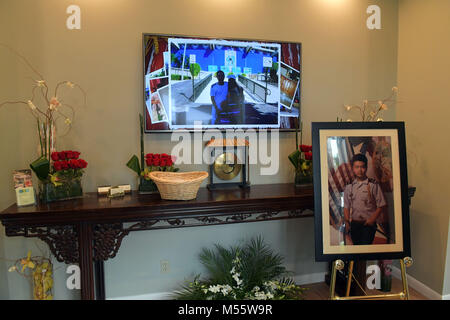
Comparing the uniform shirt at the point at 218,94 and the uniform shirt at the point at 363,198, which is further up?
the uniform shirt at the point at 218,94

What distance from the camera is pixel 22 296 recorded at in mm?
2227

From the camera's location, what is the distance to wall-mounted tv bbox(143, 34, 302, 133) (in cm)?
232

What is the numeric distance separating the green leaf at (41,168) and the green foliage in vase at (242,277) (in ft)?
4.28

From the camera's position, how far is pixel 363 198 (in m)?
2.00

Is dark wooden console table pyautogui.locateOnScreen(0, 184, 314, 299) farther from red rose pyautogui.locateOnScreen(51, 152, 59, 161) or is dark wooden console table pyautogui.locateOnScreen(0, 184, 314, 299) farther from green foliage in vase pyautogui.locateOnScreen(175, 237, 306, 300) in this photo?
green foliage in vase pyautogui.locateOnScreen(175, 237, 306, 300)

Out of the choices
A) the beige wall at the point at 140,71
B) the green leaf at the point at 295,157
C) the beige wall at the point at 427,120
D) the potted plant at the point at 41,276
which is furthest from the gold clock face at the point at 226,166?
the beige wall at the point at 427,120

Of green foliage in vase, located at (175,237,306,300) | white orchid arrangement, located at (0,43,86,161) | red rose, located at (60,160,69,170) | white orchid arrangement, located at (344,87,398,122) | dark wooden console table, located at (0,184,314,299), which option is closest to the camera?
dark wooden console table, located at (0,184,314,299)

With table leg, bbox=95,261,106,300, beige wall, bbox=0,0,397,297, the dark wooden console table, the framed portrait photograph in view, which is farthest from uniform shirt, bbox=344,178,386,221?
table leg, bbox=95,261,106,300

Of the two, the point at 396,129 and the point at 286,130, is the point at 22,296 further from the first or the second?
the point at 396,129

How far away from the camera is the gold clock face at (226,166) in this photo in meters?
2.40

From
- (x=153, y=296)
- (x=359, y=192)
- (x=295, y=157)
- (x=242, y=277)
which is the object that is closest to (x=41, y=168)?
(x=153, y=296)

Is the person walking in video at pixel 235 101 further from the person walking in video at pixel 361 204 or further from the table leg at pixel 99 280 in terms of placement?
the table leg at pixel 99 280
